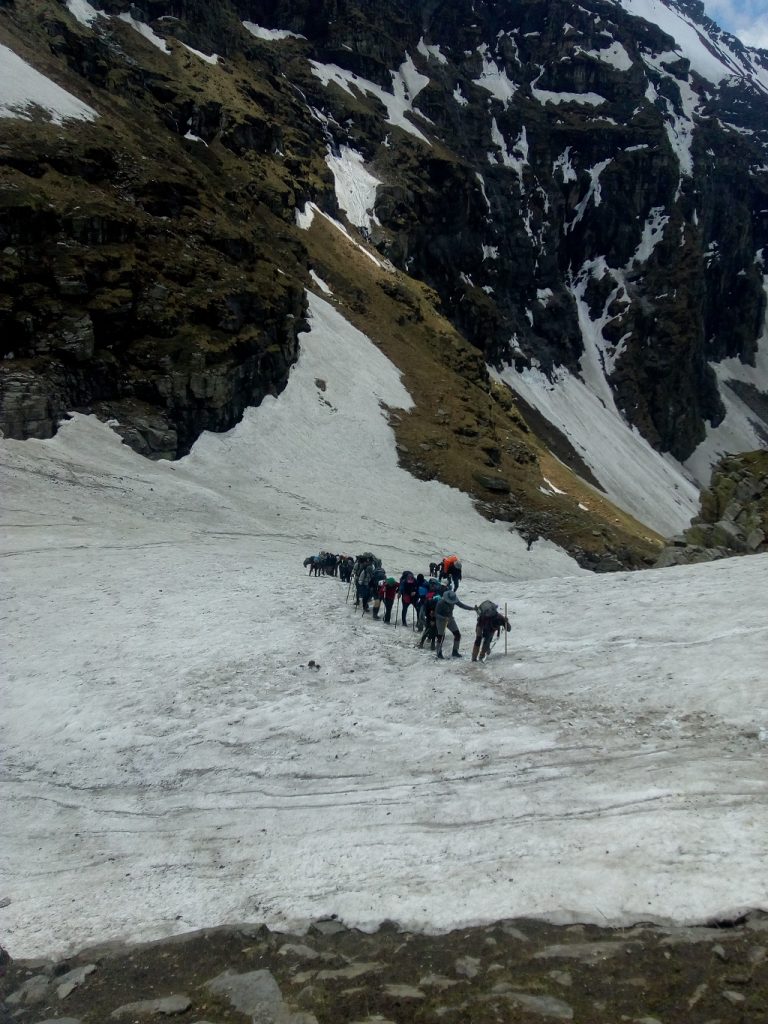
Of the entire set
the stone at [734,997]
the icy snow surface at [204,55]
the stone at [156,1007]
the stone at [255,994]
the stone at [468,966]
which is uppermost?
the icy snow surface at [204,55]

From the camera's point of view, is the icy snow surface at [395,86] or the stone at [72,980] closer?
the stone at [72,980]

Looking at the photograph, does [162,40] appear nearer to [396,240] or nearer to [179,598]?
[396,240]

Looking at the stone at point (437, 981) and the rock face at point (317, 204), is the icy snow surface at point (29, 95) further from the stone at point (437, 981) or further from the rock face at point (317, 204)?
the stone at point (437, 981)

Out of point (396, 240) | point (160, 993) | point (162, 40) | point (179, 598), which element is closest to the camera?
point (160, 993)

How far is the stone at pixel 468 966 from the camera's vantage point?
6121 millimetres

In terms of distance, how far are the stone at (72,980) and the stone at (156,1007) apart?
0.76 m

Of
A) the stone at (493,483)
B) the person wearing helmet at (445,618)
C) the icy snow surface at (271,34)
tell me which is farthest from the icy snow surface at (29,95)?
the icy snow surface at (271,34)

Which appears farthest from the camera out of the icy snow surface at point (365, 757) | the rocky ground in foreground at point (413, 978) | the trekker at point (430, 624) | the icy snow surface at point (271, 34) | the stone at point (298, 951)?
the icy snow surface at point (271, 34)

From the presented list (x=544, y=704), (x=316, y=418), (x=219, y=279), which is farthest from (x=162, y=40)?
(x=544, y=704)

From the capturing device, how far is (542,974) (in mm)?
5941

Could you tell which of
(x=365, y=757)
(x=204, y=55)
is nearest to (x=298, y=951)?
(x=365, y=757)

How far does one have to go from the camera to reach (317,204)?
8762cm

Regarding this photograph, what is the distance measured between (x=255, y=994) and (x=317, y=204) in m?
92.8

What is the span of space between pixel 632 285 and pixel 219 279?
140 m
